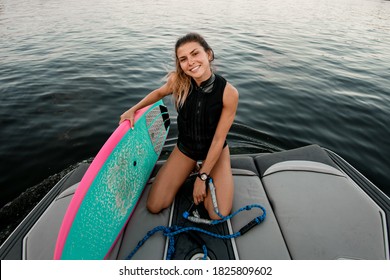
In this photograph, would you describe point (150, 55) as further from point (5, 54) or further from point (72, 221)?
point (72, 221)

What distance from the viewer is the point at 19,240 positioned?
7.15 ft

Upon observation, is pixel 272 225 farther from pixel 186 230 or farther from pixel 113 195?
pixel 113 195

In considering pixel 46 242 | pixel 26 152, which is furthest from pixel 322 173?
pixel 26 152

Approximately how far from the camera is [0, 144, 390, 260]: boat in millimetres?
2020

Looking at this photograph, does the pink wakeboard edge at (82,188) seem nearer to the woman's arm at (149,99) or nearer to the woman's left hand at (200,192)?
the woman's arm at (149,99)

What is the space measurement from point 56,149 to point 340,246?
14.9 ft

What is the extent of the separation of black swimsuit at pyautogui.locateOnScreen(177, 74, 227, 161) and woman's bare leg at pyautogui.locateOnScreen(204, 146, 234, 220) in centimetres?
26

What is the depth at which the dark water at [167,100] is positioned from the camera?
15.0 ft

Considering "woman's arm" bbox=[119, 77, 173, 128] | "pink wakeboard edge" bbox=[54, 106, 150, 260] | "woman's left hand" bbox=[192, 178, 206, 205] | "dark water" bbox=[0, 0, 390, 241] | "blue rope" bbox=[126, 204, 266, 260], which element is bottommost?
"dark water" bbox=[0, 0, 390, 241]

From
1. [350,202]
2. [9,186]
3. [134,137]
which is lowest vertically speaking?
[9,186]

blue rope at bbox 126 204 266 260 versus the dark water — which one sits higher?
blue rope at bbox 126 204 266 260

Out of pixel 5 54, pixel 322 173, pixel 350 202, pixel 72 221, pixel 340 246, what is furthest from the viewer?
pixel 5 54

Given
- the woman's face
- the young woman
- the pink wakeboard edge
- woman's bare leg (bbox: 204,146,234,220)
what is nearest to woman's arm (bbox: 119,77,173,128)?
the young woman

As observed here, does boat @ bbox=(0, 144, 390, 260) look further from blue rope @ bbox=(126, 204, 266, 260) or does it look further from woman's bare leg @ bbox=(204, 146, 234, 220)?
woman's bare leg @ bbox=(204, 146, 234, 220)
